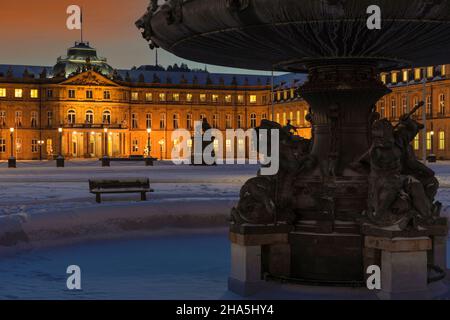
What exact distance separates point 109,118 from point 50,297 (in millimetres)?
84325

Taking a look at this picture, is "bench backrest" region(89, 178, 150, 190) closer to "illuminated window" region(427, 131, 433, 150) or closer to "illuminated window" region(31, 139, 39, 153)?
"illuminated window" region(427, 131, 433, 150)

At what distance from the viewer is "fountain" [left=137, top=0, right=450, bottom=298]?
228 inches

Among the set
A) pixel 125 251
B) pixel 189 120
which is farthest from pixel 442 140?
pixel 125 251

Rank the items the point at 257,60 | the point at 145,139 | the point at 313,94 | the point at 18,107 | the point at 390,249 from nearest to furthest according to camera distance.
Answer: the point at 390,249, the point at 313,94, the point at 257,60, the point at 18,107, the point at 145,139

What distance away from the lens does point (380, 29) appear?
5922 millimetres

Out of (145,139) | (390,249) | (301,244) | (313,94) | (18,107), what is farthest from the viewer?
(145,139)

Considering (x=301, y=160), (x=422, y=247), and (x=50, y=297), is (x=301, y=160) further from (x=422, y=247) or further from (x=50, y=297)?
(x=50, y=297)

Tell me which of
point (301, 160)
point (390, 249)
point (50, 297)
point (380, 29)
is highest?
point (380, 29)

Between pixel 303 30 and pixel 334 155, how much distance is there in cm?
159

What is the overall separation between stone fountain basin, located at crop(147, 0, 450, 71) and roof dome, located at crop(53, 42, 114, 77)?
82373 mm

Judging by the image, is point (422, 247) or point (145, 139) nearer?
point (422, 247)

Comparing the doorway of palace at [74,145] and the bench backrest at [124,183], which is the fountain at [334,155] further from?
the doorway of palace at [74,145]

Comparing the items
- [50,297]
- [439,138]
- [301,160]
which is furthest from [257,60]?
[439,138]

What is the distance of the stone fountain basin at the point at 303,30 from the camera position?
557cm
